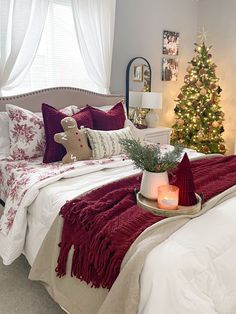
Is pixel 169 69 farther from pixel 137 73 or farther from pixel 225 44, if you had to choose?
pixel 225 44

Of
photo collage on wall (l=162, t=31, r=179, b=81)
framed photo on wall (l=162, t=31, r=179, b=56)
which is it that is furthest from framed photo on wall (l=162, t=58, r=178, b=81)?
framed photo on wall (l=162, t=31, r=179, b=56)

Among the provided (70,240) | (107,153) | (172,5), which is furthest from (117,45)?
(70,240)

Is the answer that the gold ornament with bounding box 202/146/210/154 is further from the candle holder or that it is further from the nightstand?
the candle holder

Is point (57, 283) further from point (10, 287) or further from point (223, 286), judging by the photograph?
point (223, 286)

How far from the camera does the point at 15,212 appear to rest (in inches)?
71.4

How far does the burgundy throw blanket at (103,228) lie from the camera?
1248mm

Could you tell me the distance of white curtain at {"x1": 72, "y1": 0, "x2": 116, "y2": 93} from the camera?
3.17 m

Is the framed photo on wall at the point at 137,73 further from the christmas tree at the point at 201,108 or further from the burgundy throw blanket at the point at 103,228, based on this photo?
the burgundy throw blanket at the point at 103,228

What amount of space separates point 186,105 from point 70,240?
327 centimetres

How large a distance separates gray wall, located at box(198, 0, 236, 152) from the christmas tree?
0.29m

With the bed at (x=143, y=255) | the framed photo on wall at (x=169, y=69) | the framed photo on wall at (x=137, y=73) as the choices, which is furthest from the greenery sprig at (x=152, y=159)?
the framed photo on wall at (x=169, y=69)

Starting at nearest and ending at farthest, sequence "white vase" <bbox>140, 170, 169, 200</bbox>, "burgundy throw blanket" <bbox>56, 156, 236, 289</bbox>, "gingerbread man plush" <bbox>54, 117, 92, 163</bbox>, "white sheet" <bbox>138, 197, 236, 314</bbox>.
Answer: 1. "white sheet" <bbox>138, 197, 236, 314</bbox>
2. "burgundy throw blanket" <bbox>56, 156, 236, 289</bbox>
3. "white vase" <bbox>140, 170, 169, 200</bbox>
4. "gingerbread man plush" <bbox>54, 117, 92, 163</bbox>

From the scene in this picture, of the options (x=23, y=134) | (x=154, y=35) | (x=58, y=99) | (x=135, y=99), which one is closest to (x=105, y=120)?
(x=58, y=99)

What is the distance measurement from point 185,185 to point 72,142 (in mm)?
1090
